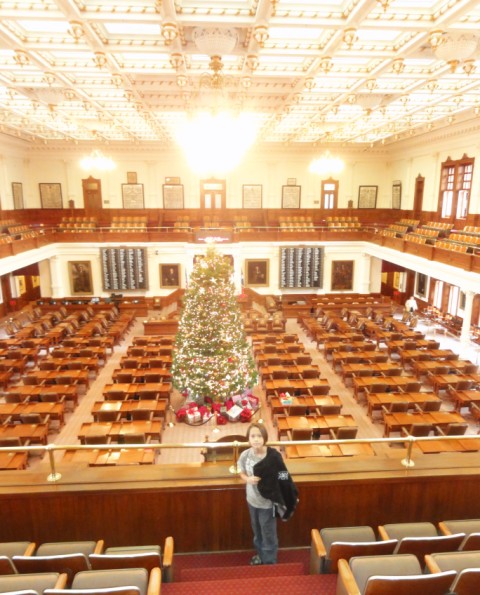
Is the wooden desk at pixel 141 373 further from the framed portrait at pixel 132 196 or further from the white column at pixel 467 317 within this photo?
the framed portrait at pixel 132 196

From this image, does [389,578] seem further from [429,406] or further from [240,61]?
[240,61]

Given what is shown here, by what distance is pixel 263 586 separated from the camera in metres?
3.36

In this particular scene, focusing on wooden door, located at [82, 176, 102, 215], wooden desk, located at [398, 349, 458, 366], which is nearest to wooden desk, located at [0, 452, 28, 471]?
wooden desk, located at [398, 349, 458, 366]

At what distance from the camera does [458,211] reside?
19.1 metres

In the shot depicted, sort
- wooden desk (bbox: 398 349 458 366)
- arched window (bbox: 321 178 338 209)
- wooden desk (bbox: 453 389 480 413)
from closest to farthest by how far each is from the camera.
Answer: wooden desk (bbox: 453 389 480 413) → wooden desk (bbox: 398 349 458 366) → arched window (bbox: 321 178 338 209)

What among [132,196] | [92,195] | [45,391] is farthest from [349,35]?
[92,195]

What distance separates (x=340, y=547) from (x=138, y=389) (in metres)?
8.21

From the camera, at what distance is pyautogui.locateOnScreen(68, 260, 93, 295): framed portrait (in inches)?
862

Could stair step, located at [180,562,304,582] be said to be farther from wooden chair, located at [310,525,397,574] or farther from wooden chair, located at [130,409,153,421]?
wooden chair, located at [130,409,153,421]

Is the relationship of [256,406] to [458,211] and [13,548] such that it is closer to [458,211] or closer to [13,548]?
[13,548]

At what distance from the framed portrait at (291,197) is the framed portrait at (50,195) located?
1293cm

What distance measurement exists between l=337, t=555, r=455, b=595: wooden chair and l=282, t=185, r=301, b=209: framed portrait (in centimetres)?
2341

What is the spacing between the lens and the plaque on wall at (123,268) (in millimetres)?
21781

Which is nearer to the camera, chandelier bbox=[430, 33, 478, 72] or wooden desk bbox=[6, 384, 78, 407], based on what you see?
chandelier bbox=[430, 33, 478, 72]
